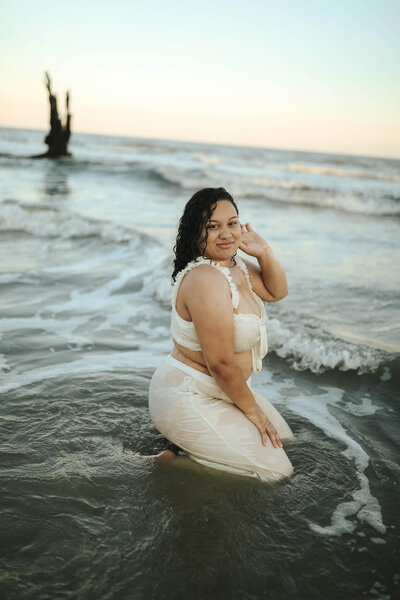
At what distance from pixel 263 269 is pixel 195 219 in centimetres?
70

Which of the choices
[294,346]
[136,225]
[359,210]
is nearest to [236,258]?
[294,346]

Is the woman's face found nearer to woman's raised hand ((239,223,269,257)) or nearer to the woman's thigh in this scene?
woman's raised hand ((239,223,269,257))

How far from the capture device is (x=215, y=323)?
2555 mm

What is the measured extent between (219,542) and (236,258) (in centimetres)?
177

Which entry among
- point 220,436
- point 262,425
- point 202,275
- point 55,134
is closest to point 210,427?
point 220,436

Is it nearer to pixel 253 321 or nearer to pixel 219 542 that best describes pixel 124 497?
pixel 219 542

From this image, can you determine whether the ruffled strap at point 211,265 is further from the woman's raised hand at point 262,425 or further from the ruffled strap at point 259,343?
the woman's raised hand at point 262,425

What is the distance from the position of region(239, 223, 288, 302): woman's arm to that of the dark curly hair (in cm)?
35

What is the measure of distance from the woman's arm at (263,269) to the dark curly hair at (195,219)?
35cm

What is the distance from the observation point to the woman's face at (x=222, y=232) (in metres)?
2.72

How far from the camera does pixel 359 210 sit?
730 inches

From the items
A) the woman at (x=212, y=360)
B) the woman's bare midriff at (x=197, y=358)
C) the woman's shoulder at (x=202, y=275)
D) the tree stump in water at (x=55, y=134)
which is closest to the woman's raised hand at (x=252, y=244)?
the woman at (x=212, y=360)

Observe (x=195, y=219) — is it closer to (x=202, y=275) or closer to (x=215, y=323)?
(x=202, y=275)

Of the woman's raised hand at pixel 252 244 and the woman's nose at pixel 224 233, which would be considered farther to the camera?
the woman's raised hand at pixel 252 244
